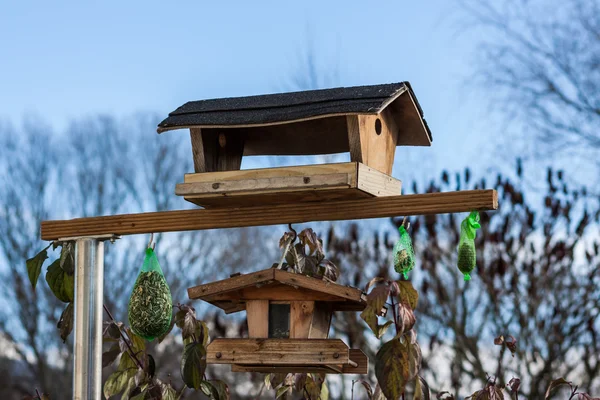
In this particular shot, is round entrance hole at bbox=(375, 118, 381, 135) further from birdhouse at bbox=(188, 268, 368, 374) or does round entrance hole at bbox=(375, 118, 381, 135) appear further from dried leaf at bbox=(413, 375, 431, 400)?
dried leaf at bbox=(413, 375, 431, 400)

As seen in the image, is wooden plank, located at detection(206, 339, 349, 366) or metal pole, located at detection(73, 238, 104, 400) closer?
wooden plank, located at detection(206, 339, 349, 366)

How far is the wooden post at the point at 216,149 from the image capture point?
239 cm

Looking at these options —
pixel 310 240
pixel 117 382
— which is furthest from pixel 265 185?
pixel 117 382

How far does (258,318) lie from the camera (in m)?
2.39

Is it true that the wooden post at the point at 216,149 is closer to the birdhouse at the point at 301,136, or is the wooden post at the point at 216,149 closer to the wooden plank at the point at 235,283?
the birdhouse at the point at 301,136

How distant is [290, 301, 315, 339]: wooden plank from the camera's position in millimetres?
2334

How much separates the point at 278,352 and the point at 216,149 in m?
0.60

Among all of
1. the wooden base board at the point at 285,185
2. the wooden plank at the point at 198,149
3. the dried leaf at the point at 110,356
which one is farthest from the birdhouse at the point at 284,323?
the dried leaf at the point at 110,356

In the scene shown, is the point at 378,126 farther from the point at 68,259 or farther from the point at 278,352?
the point at 68,259

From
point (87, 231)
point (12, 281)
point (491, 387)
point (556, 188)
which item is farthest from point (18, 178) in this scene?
point (491, 387)

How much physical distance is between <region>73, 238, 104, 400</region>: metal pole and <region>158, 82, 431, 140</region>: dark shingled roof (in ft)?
Answer: 1.60

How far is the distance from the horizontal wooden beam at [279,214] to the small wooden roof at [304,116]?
23cm

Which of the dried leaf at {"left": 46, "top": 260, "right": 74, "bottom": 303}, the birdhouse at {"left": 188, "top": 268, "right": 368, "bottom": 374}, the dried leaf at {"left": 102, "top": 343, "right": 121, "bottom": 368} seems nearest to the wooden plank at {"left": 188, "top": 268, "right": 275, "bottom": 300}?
the birdhouse at {"left": 188, "top": 268, "right": 368, "bottom": 374}

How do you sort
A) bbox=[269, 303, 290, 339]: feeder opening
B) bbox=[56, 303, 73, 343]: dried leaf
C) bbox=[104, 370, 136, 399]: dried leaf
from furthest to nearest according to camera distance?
bbox=[104, 370, 136, 399]: dried leaf
bbox=[56, 303, 73, 343]: dried leaf
bbox=[269, 303, 290, 339]: feeder opening
